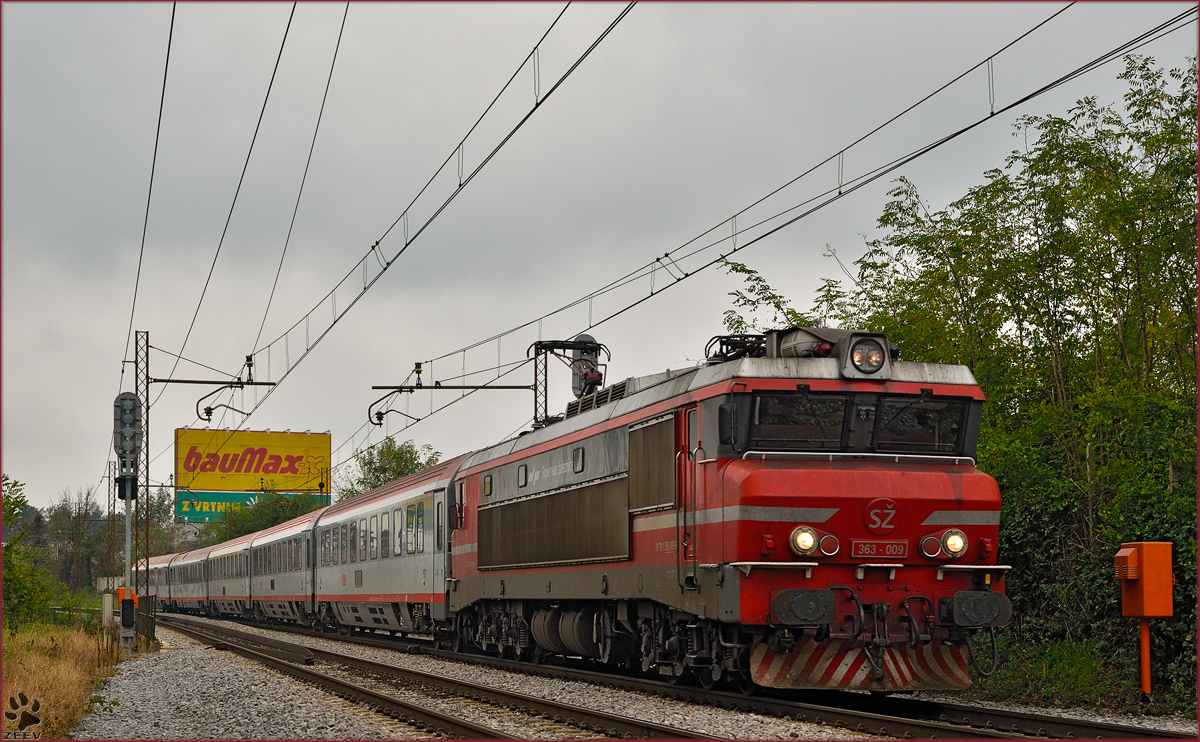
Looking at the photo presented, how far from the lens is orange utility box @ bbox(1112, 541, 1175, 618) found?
43.1ft

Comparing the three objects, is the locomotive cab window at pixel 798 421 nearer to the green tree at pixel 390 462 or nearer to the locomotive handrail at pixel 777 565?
the locomotive handrail at pixel 777 565

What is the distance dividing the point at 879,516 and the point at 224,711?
8108mm

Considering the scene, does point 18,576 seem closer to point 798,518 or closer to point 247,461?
point 798,518

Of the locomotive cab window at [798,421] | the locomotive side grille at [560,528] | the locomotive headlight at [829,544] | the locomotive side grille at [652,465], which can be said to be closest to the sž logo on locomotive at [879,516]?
the locomotive headlight at [829,544]

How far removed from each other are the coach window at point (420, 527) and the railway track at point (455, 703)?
386 cm

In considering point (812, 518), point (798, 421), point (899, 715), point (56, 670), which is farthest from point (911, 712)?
point (56, 670)

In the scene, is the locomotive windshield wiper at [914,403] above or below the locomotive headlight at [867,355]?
below

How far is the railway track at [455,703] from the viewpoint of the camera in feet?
39.4

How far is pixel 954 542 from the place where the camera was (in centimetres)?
1301

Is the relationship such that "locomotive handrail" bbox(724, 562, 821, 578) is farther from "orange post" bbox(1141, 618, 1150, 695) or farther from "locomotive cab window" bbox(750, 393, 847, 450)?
"orange post" bbox(1141, 618, 1150, 695)

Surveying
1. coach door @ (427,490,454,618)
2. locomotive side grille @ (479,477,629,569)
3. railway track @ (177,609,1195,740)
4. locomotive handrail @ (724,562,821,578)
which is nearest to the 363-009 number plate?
locomotive handrail @ (724,562,821,578)

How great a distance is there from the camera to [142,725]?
13.8m

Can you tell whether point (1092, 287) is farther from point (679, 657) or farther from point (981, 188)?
point (679, 657)

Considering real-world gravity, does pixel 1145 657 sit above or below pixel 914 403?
below
